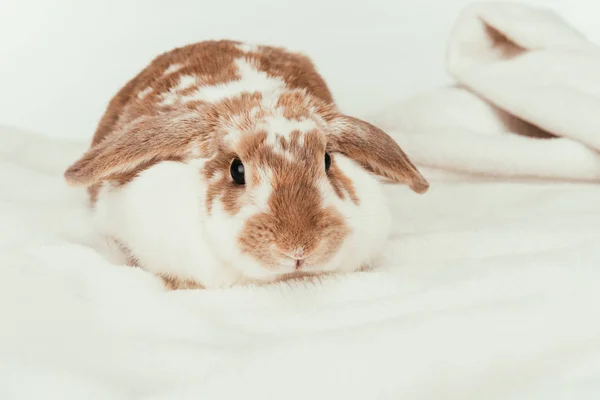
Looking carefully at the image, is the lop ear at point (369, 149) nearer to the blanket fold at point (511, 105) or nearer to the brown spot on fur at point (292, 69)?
the brown spot on fur at point (292, 69)

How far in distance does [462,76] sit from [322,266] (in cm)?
152

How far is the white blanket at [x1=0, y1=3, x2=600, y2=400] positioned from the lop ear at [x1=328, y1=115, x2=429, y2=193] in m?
0.20

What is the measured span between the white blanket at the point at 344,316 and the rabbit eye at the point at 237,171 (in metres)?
0.24

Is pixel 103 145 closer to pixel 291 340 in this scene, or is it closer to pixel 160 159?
pixel 160 159

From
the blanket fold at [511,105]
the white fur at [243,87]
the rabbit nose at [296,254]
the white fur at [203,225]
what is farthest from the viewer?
the blanket fold at [511,105]

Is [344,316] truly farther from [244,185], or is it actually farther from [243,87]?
[243,87]

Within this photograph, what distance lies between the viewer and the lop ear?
2.00 m

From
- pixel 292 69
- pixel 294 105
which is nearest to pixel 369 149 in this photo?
pixel 294 105

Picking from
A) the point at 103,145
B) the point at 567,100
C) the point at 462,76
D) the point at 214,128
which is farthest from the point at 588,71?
the point at 103,145

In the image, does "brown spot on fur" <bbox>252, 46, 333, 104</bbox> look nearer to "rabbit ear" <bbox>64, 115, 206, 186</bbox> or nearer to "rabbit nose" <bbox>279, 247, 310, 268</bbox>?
"rabbit ear" <bbox>64, 115, 206, 186</bbox>

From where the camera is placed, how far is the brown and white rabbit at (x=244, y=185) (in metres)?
1.71

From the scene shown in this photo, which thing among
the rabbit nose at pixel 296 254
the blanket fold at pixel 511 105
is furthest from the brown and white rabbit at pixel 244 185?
the blanket fold at pixel 511 105

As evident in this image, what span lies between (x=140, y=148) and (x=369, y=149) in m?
0.54

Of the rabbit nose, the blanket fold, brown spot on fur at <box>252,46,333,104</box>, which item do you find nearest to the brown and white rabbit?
the rabbit nose
